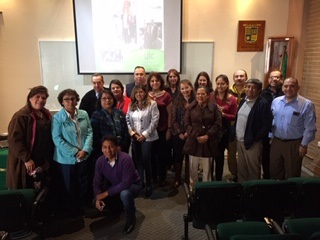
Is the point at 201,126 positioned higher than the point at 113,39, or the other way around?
the point at 113,39

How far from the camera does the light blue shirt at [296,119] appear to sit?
3.04 meters

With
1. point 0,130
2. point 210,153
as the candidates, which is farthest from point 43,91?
point 0,130

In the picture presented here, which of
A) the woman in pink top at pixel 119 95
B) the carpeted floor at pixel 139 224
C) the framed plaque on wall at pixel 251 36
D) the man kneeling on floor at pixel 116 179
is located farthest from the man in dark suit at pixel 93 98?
the framed plaque on wall at pixel 251 36

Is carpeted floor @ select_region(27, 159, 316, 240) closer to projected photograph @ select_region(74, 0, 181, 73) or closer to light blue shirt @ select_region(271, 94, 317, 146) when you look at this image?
light blue shirt @ select_region(271, 94, 317, 146)

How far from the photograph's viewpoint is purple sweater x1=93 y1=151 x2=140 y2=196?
269 cm

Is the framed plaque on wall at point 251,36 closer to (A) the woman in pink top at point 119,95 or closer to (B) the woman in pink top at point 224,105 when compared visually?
(B) the woman in pink top at point 224,105

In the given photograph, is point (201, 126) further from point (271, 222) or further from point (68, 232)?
point (68, 232)

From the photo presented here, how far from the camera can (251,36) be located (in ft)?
15.4

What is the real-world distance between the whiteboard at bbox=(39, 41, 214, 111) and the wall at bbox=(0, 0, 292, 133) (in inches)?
4.0

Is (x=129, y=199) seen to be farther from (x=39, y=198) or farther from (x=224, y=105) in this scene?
(x=224, y=105)

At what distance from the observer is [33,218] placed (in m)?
2.23

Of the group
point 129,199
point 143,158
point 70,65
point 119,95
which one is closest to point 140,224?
point 129,199

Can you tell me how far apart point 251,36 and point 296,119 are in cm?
216

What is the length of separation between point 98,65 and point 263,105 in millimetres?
2799
